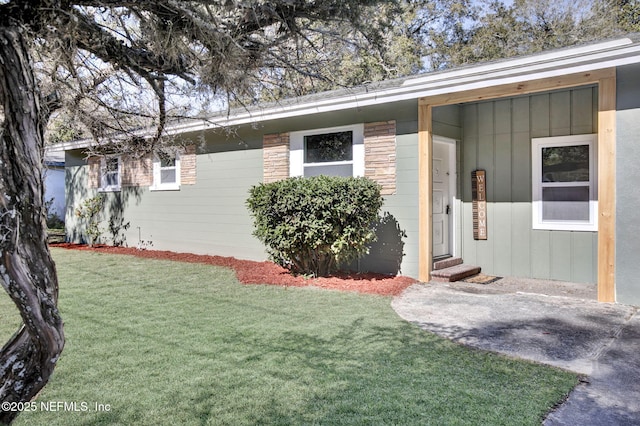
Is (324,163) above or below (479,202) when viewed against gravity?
above

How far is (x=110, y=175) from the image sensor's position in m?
12.3

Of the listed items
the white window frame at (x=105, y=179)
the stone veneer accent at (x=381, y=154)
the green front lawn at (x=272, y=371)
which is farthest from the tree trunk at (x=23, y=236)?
the white window frame at (x=105, y=179)

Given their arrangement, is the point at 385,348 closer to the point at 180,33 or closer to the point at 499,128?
the point at 180,33

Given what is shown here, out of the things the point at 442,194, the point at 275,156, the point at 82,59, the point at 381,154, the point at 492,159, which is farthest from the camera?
the point at 275,156

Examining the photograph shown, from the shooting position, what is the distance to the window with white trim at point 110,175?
39.0 ft

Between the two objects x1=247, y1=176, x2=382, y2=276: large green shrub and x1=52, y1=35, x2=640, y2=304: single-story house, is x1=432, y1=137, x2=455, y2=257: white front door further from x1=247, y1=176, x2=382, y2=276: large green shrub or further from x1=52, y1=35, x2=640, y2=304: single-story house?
x1=247, y1=176, x2=382, y2=276: large green shrub

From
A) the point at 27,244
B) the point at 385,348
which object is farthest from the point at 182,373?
the point at 27,244

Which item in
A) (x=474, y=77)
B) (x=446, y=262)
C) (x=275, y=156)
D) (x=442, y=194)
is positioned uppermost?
(x=474, y=77)

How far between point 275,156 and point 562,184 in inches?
192

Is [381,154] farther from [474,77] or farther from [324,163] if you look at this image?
[474,77]

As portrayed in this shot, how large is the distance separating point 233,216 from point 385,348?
613 centimetres

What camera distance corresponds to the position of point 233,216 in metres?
9.51

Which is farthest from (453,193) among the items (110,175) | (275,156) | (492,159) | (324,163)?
(110,175)

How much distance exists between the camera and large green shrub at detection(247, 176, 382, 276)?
6516 mm
